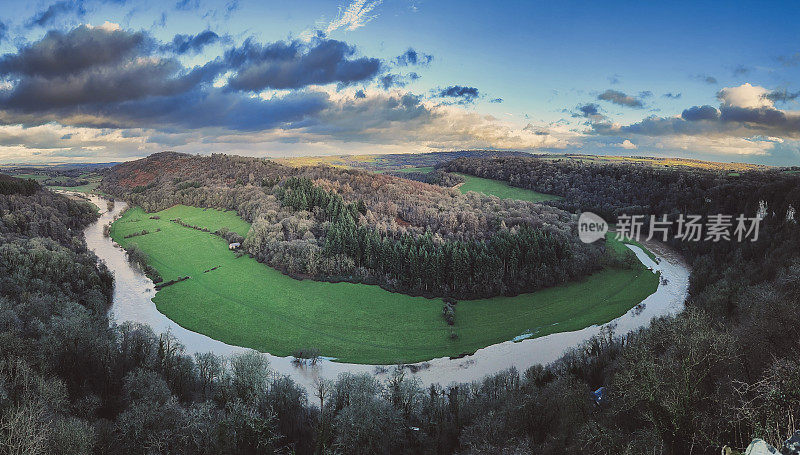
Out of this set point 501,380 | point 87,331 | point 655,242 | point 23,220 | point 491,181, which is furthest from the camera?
point 491,181

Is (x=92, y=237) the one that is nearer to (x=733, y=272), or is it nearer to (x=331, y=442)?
(x=331, y=442)

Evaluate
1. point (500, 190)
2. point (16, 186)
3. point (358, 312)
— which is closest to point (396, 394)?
point (358, 312)

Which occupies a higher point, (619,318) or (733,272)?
(733,272)

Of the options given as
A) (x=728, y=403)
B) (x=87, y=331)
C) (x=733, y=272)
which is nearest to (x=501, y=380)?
(x=728, y=403)

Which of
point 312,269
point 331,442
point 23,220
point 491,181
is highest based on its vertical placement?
point 491,181

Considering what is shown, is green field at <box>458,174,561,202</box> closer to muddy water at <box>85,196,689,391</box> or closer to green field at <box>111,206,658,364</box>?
muddy water at <box>85,196,689,391</box>

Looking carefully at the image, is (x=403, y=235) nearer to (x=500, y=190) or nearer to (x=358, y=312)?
(x=358, y=312)
